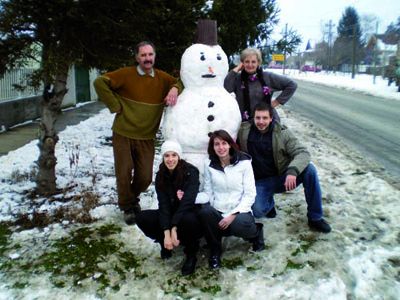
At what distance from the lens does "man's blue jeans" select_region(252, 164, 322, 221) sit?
3758 millimetres

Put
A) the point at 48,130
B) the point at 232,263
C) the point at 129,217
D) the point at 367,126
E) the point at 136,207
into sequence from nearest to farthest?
the point at 232,263 → the point at 129,217 → the point at 136,207 → the point at 48,130 → the point at 367,126

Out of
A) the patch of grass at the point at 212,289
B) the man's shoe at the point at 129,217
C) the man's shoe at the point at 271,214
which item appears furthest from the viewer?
the man's shoe at the point at 271,214

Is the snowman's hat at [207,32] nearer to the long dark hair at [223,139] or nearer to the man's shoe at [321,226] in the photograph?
the long dark hair at [223,139]

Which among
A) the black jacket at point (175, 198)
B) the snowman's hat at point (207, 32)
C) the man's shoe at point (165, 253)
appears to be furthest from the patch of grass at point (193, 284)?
the snowman's hat at point (207, 32)

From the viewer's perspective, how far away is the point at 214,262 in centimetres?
329

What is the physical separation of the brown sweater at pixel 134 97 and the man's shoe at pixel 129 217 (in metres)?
0.78

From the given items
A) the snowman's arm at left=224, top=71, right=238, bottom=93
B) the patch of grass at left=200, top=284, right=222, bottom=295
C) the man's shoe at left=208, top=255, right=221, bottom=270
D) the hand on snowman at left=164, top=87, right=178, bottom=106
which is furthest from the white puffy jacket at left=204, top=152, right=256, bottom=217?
the snowman's arm at left=224, top=71, right=238, bottom=93

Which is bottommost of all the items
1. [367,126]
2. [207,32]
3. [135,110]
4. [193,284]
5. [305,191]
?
[367,126]

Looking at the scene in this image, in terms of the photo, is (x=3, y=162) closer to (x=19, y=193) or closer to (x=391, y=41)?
(x=19, y=193)

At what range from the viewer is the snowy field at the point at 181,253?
2.98 metres

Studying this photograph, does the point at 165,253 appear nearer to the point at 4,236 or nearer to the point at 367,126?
the point at 4,236

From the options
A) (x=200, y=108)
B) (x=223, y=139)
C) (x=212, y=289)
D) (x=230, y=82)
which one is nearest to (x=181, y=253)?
(x=212, y=289)

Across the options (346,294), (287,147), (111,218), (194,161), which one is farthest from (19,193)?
(346,294)

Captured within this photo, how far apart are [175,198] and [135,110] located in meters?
1.11
